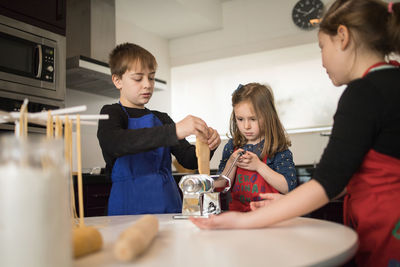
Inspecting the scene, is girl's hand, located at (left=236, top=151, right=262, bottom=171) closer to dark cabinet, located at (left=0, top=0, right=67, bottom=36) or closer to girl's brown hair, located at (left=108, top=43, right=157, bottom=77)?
girl's brown hair, located at (left=108, top=43, right=157, bottom=77)

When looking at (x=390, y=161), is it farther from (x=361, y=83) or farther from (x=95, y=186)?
(x=95, y=186)

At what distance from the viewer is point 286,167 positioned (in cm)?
173

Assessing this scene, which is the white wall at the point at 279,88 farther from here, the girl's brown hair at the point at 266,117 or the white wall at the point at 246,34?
the girl's brown hair at the point at 266,117

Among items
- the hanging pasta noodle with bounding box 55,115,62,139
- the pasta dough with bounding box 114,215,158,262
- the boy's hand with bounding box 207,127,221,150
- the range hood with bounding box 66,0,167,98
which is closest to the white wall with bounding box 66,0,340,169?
the range hood with bounding box 66,0,167,98

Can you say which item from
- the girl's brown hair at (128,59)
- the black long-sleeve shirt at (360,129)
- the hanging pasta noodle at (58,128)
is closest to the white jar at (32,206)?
the hanging pasta noodle at (58,128)

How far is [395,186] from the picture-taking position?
854 millimetres

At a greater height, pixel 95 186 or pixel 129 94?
pixel 129 94

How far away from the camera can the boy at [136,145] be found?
116cm

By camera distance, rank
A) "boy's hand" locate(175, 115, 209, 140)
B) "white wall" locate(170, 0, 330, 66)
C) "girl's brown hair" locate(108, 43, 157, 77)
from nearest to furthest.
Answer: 1. "boy's hand" locate(175, 115, 209, 140)
2. "girl's brown hair" locate(108, 43, 157, 77)
3. "white wall" locate(170, 0, 330, 66)

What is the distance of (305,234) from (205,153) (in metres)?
0.55

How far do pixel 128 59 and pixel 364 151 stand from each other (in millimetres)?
997

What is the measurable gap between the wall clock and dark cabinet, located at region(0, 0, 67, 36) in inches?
94.1

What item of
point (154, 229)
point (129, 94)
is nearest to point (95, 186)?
point (129, 94)

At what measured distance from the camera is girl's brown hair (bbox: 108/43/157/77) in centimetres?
149
